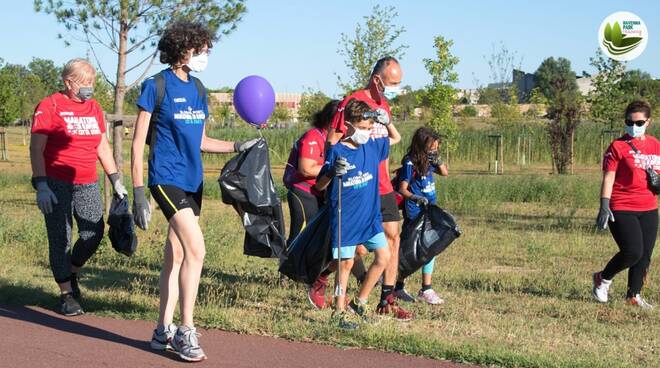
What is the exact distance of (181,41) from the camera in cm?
596

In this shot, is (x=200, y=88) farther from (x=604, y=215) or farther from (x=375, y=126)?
(x=604, y=215)

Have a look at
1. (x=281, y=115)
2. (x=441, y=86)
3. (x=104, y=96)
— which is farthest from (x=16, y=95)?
(x=441, y=86)

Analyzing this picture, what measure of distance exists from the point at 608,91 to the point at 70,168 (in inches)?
901

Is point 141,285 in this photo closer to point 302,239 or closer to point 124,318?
point 124,318

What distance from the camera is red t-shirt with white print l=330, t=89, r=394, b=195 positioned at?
714 cm

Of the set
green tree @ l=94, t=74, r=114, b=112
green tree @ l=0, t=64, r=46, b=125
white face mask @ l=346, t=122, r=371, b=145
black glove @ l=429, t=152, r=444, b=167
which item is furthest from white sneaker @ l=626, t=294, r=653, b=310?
green tree @ l=0, t=64, r=46, b=125

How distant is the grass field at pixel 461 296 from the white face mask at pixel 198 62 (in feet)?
6.24

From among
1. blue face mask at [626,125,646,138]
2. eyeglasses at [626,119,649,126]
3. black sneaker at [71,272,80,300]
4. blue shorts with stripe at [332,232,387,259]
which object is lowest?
black sneaker at [71,272,80,300]

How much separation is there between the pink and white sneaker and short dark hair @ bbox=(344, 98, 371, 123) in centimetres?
208

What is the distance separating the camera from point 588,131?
36594mm

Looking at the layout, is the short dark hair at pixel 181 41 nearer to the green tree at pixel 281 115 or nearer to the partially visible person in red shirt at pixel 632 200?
the partially visible person in red shirt at pixel 632 200

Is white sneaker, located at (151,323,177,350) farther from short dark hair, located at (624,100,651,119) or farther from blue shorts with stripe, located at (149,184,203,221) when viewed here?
short dark hair, located at (624,100,651,119)

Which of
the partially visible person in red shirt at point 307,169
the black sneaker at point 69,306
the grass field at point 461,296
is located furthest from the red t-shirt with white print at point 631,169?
the black sneaker at point 69,306

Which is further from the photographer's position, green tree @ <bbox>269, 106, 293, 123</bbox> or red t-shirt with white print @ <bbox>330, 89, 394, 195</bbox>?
green tree @ <bbox>269, 106, 293, 123</bbox>
